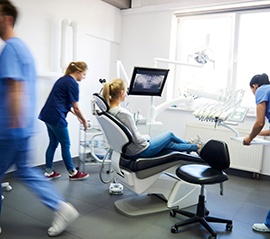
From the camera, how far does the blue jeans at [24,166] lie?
5.71 ft

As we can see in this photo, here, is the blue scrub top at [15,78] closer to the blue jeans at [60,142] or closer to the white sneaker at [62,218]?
the white sneaker at [62,218]

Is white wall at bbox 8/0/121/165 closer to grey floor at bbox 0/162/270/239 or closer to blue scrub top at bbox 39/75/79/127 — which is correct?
blue scrub top at bbox 39/75/79/127

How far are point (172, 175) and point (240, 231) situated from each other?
781mm

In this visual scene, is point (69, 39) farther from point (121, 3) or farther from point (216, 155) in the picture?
point (216, 155)

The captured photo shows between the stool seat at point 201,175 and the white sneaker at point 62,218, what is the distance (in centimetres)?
91

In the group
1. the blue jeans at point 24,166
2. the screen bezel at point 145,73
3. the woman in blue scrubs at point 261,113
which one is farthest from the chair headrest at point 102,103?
the woman in blue scrubs at point 261,113

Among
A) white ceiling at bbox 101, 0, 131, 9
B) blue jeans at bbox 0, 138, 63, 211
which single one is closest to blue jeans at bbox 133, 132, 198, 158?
blue jeans at bbox 0, 138, 63, 211

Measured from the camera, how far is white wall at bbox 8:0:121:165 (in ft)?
11.6

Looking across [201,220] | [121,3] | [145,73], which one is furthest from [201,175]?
[121,3]

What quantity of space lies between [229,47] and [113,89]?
252cm

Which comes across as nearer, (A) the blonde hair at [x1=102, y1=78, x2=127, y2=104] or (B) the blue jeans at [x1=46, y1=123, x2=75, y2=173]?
(A) the blonde hair at [x1=102, y1=78, x2=127, y2=104]

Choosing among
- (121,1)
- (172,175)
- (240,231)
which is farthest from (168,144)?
(121,1)

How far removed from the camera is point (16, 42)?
1736 millimetres

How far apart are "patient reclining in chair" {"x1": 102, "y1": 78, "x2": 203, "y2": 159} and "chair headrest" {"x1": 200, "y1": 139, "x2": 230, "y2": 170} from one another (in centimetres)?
12
